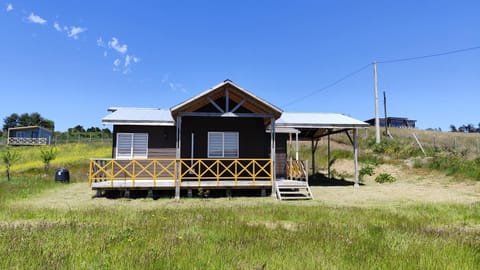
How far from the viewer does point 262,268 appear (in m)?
3.44

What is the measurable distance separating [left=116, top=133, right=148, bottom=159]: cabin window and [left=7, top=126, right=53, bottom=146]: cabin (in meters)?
42.8

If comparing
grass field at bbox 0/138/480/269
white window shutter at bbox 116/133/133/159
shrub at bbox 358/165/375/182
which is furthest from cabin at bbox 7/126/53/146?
shrub at bbox 358/165/375/182

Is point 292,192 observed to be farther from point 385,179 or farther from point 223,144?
point 385,179

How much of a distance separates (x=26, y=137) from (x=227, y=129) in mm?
52172

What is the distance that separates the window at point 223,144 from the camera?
1339 centimetres

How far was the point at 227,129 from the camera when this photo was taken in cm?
1352

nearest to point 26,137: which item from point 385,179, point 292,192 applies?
point 292,192

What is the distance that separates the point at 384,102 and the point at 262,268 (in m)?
36.4

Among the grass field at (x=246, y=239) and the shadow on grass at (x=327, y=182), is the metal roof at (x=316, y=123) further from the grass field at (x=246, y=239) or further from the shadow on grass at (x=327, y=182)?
the grass field at (x=246, y=239)

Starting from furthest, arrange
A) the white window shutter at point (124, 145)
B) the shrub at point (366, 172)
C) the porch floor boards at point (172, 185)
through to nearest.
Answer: the shrub at point (366, 172) → the white window shutter at point (124, 145) → the porch floor boards at point (172, 185)

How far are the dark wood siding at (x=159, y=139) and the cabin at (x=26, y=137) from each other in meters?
43.4

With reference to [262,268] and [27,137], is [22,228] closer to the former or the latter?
[262,268]

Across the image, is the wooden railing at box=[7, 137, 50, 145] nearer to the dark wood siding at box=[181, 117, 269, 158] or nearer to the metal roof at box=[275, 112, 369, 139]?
the dark wood siding at box=[181, 117, 269, 158]

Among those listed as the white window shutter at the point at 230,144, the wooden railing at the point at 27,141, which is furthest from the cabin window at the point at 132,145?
the wooden railing at the point at 27,141
